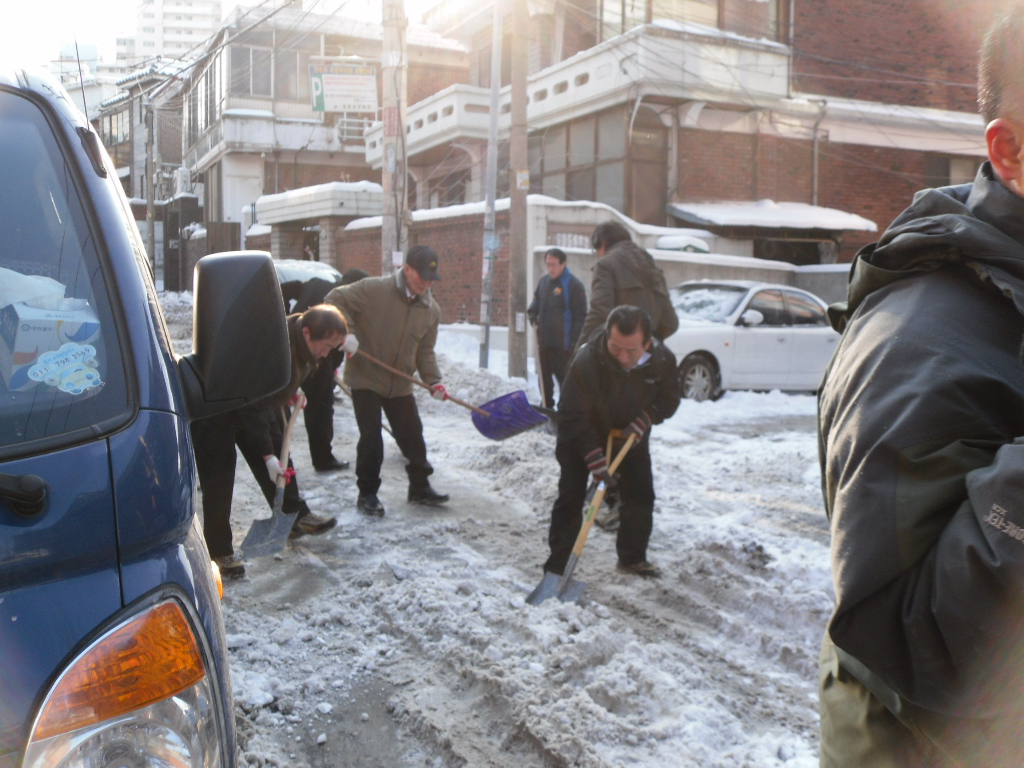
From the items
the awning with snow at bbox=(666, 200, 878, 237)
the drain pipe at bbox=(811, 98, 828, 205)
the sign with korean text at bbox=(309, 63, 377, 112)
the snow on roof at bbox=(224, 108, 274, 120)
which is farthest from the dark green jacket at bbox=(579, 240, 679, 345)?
the snow on roof at bbox=(224, 108, 274, 120)

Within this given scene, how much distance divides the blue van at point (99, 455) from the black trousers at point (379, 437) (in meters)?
4.37

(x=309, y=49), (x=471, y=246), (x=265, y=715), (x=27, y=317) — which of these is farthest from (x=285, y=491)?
(x=309, y=49)

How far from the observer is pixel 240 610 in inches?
170

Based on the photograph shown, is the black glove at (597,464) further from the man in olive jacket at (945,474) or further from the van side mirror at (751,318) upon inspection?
the van side mirror at (751,318)

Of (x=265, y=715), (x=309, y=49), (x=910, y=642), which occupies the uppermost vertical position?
(x=309, y=49)

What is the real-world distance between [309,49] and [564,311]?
27.8 meters

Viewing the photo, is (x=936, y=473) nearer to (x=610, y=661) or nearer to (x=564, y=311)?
(x=610, y=661)

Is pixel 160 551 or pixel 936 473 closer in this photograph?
pixel 936 473

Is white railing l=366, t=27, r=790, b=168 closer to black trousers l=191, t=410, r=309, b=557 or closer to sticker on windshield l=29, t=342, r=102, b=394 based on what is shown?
black trousers l=191, t=410, r=309, b=557

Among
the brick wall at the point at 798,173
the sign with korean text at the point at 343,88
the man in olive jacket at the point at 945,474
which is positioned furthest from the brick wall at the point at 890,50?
the man in olive jacket at the point at 945,474

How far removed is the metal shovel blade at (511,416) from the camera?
7152 millimetres

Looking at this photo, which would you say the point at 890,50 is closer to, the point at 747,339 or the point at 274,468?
the point at 747,339

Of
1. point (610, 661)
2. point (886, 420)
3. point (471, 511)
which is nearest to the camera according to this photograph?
point (886, 420)

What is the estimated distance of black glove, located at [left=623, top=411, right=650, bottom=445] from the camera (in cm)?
502
